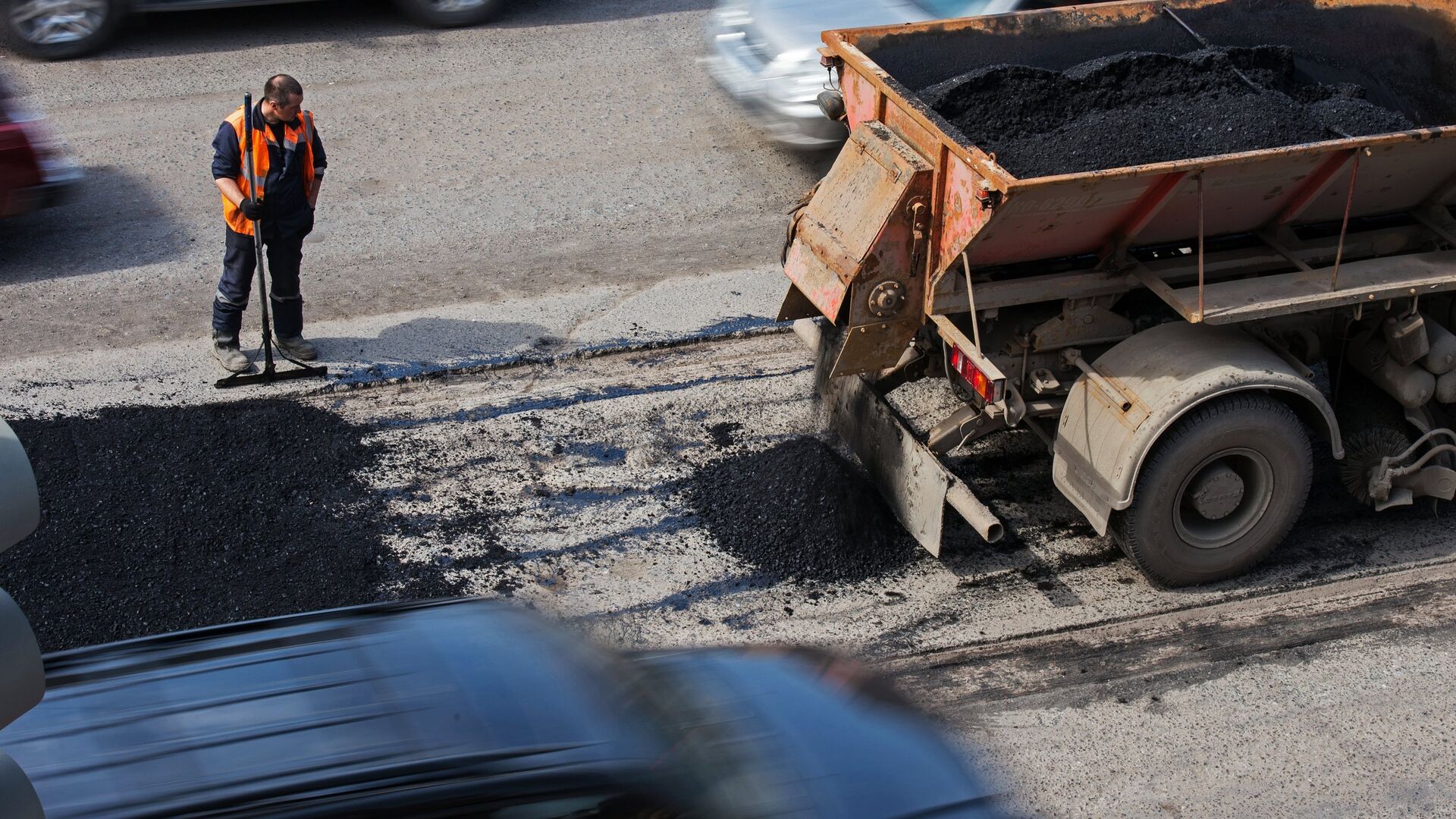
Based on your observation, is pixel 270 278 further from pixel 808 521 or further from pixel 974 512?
pixel 974 512

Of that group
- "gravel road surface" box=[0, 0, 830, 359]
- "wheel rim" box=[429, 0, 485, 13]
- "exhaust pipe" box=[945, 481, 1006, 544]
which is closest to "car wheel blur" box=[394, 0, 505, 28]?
"wheel rim" box=[429, 0, 485, 13]

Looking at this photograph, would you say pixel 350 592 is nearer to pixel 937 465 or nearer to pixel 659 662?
pixel 659 662

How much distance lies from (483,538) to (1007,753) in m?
2.74

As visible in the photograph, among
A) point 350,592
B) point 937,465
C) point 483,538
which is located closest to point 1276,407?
point 937,465

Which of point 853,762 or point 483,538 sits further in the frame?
point 483,538

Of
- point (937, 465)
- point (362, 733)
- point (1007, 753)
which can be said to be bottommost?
point (1007, 753)

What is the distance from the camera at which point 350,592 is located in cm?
588

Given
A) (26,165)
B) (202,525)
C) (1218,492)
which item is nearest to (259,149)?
(202,525)

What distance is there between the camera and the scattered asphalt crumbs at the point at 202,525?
18.7ft

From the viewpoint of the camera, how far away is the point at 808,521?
6234mm

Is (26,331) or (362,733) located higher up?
(362,733)

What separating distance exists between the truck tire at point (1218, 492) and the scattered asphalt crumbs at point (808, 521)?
3.74 feet

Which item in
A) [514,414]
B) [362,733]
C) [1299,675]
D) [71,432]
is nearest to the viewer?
[362,733]

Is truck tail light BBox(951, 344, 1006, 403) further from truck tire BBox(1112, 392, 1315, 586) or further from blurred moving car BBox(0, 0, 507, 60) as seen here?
blurred moving car BBox(0, 0, 507, 60)
